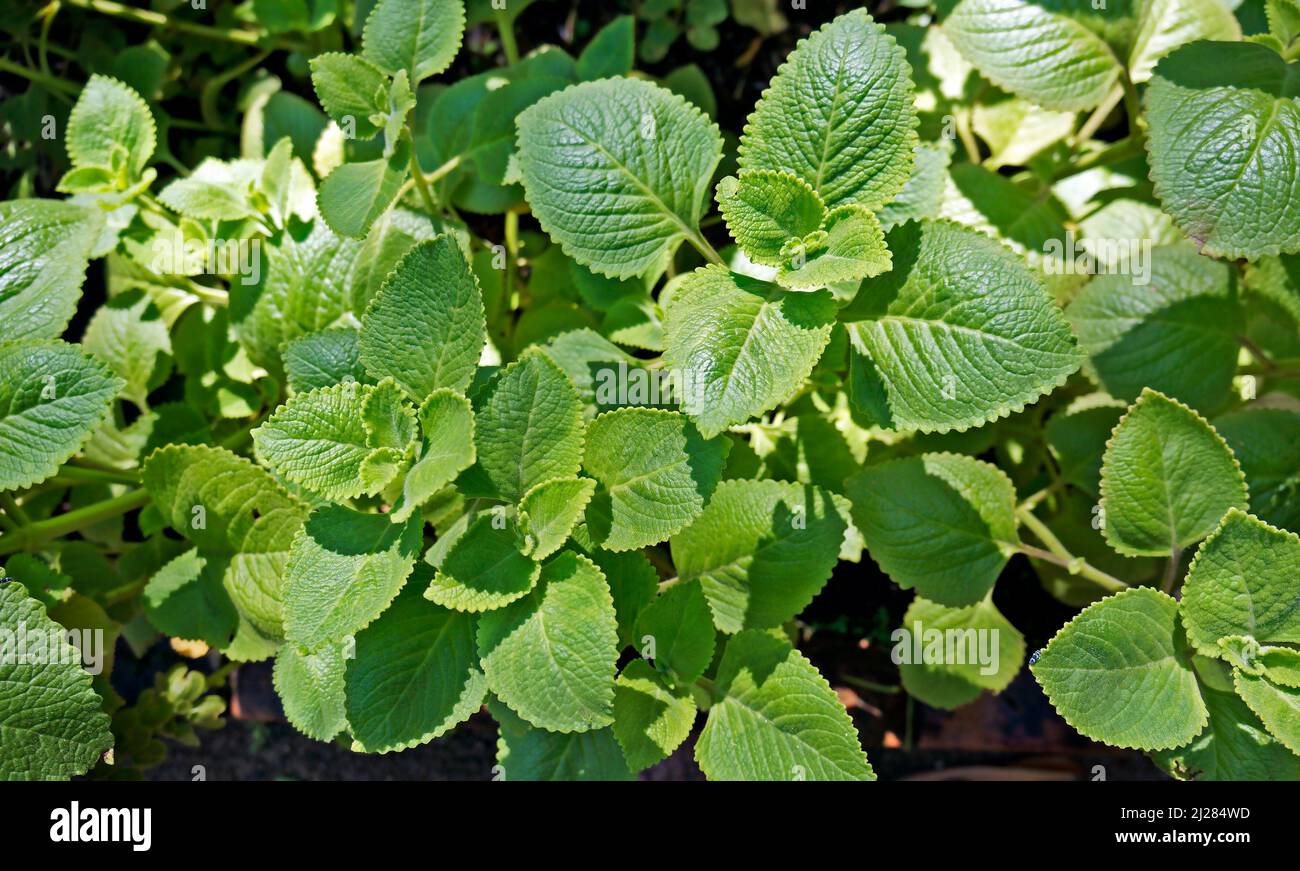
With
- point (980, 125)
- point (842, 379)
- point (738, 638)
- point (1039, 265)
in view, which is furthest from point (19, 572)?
point (980, 125)

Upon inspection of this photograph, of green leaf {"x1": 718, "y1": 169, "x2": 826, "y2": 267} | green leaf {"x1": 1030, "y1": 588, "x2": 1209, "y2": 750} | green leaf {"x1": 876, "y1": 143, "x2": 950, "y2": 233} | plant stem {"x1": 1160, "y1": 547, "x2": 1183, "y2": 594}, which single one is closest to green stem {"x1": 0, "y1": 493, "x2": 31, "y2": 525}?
green leaf {"x1": 718, "y1": 169, "x2": 826, "y2": 267}

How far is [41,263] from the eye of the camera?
1692 mm

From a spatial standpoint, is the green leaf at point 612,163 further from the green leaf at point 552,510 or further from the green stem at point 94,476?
the green stem at point 94,476

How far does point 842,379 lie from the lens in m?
1.80

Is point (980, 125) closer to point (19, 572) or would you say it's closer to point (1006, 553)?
point (1006, 553)

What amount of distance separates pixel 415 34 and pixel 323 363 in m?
0.61

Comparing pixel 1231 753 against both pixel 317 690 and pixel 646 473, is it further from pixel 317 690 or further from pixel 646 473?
pixel 317 690

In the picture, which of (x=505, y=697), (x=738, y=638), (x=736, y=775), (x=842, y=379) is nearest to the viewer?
(x=505, y=697)

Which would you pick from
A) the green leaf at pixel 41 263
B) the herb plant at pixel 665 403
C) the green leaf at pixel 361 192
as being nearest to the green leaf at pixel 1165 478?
the herb plant at pixel 665 403

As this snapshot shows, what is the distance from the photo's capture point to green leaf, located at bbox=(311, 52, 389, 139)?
1635mm

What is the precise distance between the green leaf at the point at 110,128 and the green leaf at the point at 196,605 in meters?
0.79

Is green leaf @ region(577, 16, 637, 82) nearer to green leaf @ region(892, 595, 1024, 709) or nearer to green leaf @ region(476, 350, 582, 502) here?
green leaf @ region(476, 350, 582, 502)

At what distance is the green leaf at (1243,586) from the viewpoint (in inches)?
56.2
